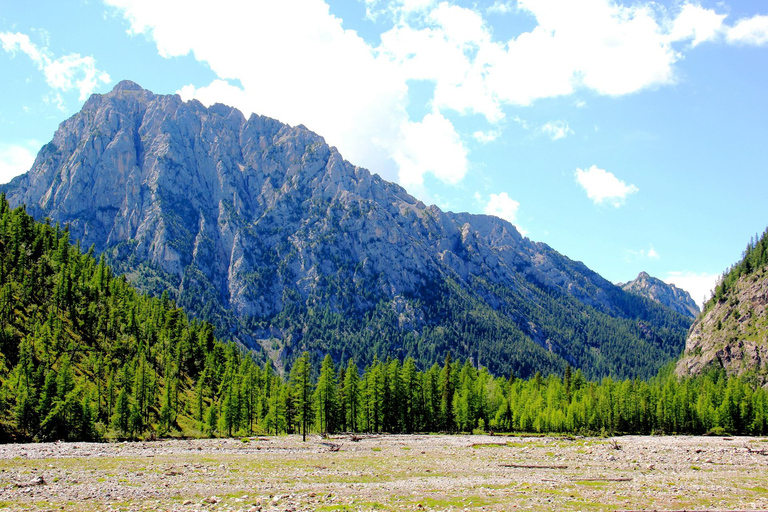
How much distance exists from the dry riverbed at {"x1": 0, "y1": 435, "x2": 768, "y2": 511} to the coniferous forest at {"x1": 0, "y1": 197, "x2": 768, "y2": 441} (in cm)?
3225

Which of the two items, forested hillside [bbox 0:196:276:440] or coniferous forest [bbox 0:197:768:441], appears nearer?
forested hillside [bbox 0:196:276:440]

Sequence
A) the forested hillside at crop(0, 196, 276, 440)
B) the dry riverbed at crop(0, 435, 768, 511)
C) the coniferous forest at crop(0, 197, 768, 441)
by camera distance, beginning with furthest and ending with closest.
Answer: the coniferous forest at crop(0, 197, 768, 441), the forested hillside at crop(0, 196, 276, 440), the dry riverbed at crop(0, 435, 768, 511)

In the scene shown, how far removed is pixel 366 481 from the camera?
1433 inches

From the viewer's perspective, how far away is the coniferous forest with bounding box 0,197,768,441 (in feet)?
290

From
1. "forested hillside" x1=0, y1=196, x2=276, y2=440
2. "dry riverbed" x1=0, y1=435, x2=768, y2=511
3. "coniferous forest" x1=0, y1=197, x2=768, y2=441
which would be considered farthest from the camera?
"coniferous forest" x1=0, y1=197, x2=768, y2=441

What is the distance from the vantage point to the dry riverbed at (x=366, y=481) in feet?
88.6

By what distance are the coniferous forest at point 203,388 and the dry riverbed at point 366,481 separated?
32.2 metres

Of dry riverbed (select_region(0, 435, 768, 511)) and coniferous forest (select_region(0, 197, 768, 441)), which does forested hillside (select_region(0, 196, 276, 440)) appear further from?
dry riverbed (select_region(0, 435, 768, 511))

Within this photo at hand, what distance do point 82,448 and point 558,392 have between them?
363 ft

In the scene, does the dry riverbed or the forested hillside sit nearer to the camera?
the dry riverbed

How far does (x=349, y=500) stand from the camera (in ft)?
91.1

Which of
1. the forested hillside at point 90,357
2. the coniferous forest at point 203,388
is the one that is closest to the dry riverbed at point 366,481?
the forested hillside at point 90,357

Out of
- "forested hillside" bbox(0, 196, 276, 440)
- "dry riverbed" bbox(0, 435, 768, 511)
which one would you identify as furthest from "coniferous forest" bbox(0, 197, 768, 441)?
"dry riverbed" bbox(0, 435, 768, 511)

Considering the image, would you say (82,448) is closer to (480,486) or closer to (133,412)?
(133,412)
